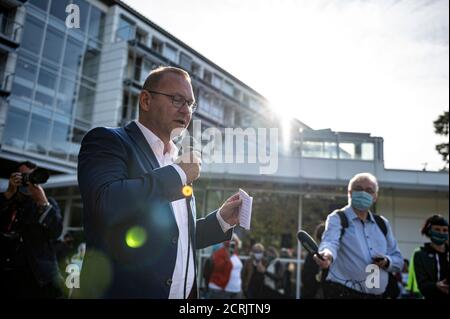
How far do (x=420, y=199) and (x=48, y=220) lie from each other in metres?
13.3

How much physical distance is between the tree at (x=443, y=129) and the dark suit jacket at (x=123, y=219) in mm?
28399

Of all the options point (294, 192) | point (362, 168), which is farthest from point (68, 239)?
point (362, 168)

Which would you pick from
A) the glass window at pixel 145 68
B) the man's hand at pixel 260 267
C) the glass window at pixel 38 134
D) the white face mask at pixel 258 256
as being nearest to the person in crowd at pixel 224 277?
the man's hand at pixel 260 267

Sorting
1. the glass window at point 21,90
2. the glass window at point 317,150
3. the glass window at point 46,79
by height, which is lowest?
the glass window at point 317,150

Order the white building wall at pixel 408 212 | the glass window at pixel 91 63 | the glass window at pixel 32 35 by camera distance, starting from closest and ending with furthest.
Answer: the white building wall at pixel 408 212 → the glass window at pixel 32 35 → the glass window at pixel 91 63

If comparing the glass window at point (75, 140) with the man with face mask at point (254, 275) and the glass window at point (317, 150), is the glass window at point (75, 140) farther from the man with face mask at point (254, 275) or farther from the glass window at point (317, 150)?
the man with face mask at point (254, 275)

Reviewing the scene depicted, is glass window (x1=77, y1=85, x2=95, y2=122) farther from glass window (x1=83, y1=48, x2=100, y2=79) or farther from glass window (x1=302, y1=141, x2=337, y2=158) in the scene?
glass window (x1=302, y1=141, x2=337, y2=158)

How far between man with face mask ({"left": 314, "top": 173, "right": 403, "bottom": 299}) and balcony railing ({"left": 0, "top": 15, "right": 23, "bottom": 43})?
62.1 feet

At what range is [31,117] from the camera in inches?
717

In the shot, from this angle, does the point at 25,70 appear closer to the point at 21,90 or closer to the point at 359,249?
the point at 21,90

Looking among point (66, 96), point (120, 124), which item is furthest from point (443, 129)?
point (66, 96)

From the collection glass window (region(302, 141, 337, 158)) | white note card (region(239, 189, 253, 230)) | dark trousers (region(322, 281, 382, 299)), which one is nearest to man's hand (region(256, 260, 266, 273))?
dark trousers (region(322, 281, 382, 299))

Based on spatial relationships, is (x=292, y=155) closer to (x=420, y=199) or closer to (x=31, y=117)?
(x=420, y=199)

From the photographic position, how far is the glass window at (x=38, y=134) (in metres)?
18.2
